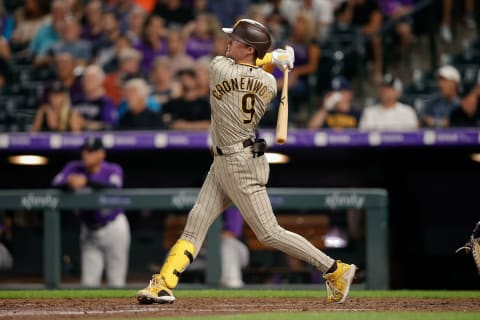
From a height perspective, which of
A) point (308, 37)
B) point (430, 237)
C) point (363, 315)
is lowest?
point (363, 315)

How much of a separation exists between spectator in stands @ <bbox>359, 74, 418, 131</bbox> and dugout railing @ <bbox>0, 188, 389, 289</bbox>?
1082 millimetres

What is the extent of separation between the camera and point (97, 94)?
34.0 feet

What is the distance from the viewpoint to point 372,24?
1123 centimetres

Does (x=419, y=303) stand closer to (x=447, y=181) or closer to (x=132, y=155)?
(x=447, y=181)

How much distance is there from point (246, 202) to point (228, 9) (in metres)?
6.48

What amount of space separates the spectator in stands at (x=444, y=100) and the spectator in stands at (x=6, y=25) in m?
5.16

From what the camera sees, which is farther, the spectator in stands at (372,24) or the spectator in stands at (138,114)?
the spectator in stands at (372,24)

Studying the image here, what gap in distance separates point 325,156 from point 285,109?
4.22 meters

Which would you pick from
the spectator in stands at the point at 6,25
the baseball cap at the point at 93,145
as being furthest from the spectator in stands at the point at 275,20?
the spectator in stands at the point at 6,25

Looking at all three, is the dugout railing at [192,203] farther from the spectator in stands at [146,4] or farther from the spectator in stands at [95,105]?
the spectator in stands at [146,4]

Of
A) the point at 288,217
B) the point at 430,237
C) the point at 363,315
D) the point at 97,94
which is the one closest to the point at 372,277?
the point at 288,217

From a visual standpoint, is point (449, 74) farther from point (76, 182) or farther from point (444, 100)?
point (76, 182)

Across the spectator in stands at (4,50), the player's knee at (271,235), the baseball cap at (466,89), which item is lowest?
the player's knee at (271,235)

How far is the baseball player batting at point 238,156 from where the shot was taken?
5.74 meters
